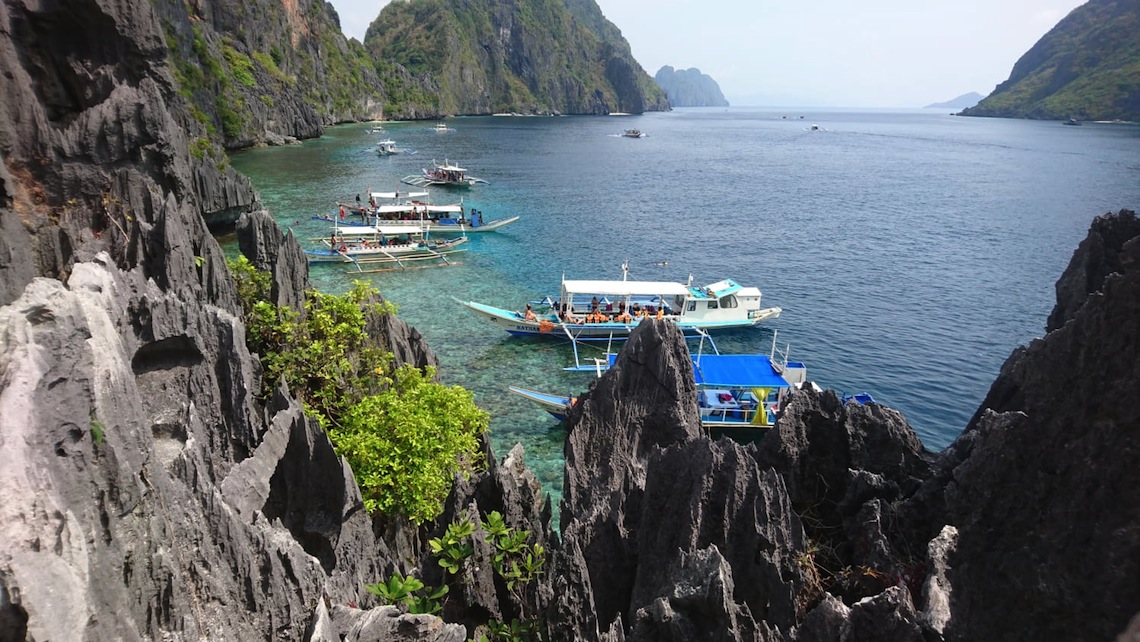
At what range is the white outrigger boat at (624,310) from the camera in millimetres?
40469

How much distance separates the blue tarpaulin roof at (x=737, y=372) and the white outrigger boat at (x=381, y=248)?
98.9ft

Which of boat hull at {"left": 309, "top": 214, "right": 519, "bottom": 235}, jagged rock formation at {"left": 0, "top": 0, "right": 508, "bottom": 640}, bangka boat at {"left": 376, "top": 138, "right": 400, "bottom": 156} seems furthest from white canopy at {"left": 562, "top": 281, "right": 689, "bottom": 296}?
bangka boat at {"left": 376, "top": 138, "right": 400, "bottom": 156}

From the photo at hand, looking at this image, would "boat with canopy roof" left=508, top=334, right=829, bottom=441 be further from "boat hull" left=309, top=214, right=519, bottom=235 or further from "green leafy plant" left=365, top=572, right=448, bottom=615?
"boat hull" left=309, top=214, right=519, bottom=235

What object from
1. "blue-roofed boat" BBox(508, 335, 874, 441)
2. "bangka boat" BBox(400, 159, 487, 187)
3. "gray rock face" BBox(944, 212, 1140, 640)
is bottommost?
"blue-roofed boat" BBox(508, 335, 874, 441)

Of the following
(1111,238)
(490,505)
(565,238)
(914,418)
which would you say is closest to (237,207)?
(565,238)

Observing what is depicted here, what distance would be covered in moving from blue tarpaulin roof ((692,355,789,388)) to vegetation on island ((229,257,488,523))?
48.2ft

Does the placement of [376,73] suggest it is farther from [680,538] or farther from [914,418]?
[680,538]

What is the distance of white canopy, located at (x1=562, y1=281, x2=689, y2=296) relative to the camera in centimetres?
4094

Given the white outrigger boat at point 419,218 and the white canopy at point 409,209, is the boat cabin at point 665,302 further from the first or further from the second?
the white canopy at point 409,209

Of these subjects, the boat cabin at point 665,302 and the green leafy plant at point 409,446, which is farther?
the boat cabin at point 665,302

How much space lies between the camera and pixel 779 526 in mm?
10438

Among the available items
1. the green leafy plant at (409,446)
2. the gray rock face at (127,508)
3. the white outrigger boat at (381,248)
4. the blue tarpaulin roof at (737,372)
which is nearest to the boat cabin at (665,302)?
the blue tarpaulin roof at (737,372)

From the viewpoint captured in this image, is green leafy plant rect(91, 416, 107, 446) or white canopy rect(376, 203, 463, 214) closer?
green leafy plant rect(91, 416, 107, 446)

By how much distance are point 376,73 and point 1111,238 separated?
20554cm
